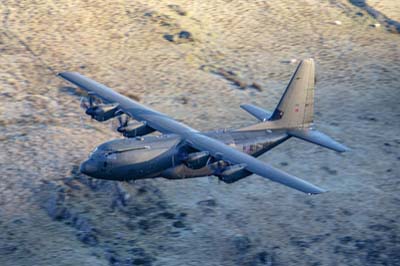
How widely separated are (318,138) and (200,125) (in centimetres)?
1075

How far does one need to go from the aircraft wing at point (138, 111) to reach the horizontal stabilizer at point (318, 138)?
238 inches

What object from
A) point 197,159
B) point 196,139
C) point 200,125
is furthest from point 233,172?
point 200,125

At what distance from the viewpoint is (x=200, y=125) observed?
1738 inches

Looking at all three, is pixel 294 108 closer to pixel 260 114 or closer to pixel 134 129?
pixel 260 114

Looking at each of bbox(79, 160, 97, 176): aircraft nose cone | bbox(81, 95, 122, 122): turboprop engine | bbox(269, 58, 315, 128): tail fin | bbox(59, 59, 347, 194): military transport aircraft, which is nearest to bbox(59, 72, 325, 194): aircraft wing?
bbox(59, 59, 347, 194): military transport aircraft

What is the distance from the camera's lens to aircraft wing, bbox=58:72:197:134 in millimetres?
36094

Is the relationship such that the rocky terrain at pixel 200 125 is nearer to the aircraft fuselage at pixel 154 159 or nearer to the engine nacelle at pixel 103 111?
the aircraft fuselage at pixel 154 159

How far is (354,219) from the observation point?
34.4m

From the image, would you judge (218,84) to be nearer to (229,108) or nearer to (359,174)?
(229,108)

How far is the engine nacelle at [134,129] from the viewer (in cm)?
3634

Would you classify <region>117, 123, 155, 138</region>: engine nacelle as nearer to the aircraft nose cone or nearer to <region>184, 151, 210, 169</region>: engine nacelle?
the aircraft nose cone

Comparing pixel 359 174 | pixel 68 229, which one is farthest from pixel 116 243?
pixel 359 174

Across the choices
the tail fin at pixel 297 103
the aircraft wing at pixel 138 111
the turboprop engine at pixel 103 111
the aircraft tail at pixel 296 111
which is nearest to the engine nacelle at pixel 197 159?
the aircraft wing at pixel 138 111

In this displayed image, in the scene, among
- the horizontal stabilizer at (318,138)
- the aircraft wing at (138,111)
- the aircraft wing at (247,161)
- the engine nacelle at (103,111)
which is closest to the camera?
the aircraft wing at (247,161)
